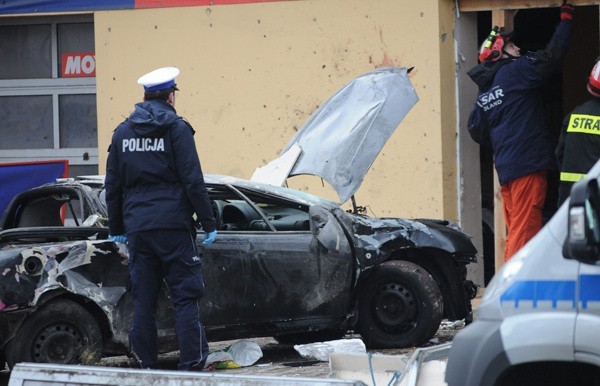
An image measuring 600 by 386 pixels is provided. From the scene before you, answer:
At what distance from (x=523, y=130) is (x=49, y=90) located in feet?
21.3

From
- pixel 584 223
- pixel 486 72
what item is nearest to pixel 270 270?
pixel 486 72

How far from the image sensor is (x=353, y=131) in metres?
10.1

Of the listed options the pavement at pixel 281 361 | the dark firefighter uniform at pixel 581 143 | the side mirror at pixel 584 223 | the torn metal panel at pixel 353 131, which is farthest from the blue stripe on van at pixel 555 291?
the torn metal panel at pixel 353 131

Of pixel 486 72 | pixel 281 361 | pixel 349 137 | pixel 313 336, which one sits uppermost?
pixel 486 72

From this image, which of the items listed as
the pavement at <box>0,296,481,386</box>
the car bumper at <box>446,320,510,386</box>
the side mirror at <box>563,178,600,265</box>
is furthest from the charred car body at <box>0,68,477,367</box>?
the side mirror at <box>563,178,600,265</box>

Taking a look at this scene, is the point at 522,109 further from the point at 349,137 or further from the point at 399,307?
the point at 399,307

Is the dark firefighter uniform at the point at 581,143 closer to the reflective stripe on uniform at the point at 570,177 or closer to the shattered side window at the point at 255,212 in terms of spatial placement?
the reflective stripe on uniform at the point at 570,177

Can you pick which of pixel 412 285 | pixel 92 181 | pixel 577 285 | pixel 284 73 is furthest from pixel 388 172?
pixel 577 285

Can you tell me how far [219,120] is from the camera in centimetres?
1389

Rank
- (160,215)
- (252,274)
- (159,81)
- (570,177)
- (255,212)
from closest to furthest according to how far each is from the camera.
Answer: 1. (160,215)
2. (159,81)
3. (570,177)
4. (252,274)
5. (255,212)

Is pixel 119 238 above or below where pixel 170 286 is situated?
above

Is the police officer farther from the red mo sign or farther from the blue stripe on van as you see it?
the red mo sign

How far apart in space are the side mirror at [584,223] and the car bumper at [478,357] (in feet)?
1.59

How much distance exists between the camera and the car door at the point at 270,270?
9.10 m
